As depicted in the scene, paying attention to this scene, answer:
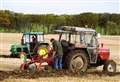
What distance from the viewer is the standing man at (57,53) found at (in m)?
19.2

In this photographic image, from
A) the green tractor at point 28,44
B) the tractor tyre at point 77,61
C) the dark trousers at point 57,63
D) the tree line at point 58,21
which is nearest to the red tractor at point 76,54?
the tractor tyre at point 77,61

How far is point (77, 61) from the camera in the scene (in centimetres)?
1970

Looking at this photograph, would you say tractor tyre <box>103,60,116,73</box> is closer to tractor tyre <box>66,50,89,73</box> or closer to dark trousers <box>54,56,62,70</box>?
tractor tyre <box>66,50,89,73</box>

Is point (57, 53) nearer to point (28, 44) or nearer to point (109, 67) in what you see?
point (109, 67)

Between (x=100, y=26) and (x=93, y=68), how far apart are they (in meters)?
32.1

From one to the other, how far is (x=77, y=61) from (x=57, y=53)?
97 cm

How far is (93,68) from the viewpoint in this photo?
Answer: 2139cm

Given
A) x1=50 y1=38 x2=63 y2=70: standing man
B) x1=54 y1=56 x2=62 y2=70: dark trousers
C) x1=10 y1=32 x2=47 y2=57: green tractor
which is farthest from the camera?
x1=10 y1=32 x2=47 y2=57: green tractor

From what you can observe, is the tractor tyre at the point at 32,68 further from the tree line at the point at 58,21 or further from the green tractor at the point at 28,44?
the tree line at the point at 58,21

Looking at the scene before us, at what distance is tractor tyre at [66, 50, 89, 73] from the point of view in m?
19.4

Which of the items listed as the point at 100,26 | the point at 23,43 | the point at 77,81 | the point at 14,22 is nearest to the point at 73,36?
the point at 77,81

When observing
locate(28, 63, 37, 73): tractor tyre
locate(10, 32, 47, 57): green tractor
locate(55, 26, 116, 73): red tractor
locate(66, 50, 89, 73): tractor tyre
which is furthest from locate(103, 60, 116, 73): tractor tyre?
locate(10, 32, 47, 57): green tractor

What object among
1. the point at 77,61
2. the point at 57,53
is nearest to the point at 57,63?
the point at 57,53

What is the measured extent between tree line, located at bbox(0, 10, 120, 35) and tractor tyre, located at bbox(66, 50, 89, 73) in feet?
101
